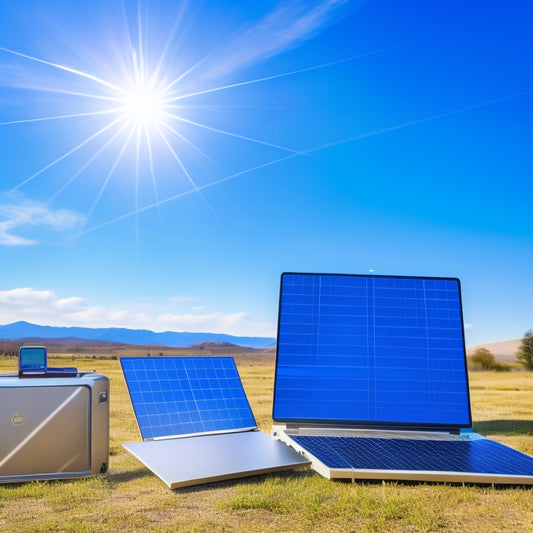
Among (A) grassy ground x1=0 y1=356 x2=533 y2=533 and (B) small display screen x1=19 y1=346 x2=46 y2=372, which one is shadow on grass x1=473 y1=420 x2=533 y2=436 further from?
(B) small display screen x1=19 y1=346 x2=46 y2=372

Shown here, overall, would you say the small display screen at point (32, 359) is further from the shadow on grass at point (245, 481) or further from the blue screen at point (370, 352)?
the blue screen at point (370, 352)

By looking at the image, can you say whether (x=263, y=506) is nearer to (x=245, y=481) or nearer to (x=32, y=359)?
(x=245, y=481)

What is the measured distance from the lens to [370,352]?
7.43 meters


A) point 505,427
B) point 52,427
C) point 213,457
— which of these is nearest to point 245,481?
point 213,457

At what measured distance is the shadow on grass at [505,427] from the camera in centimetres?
945

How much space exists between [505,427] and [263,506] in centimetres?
685

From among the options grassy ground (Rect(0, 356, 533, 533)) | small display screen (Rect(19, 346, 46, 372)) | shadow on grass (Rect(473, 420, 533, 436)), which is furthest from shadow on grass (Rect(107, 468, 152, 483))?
shadow on grass (Rect(473, 420, 533, 436))

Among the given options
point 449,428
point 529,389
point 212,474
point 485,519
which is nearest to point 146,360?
point 212,474

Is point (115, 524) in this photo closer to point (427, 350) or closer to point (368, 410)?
point (368, 410)

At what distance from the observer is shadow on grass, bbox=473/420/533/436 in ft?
31.0

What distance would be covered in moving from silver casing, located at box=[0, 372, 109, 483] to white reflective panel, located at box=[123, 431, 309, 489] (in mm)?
514

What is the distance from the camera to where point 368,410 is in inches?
279

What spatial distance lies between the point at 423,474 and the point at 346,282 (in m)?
3.19

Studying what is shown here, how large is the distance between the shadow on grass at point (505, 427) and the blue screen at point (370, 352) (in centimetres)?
292
